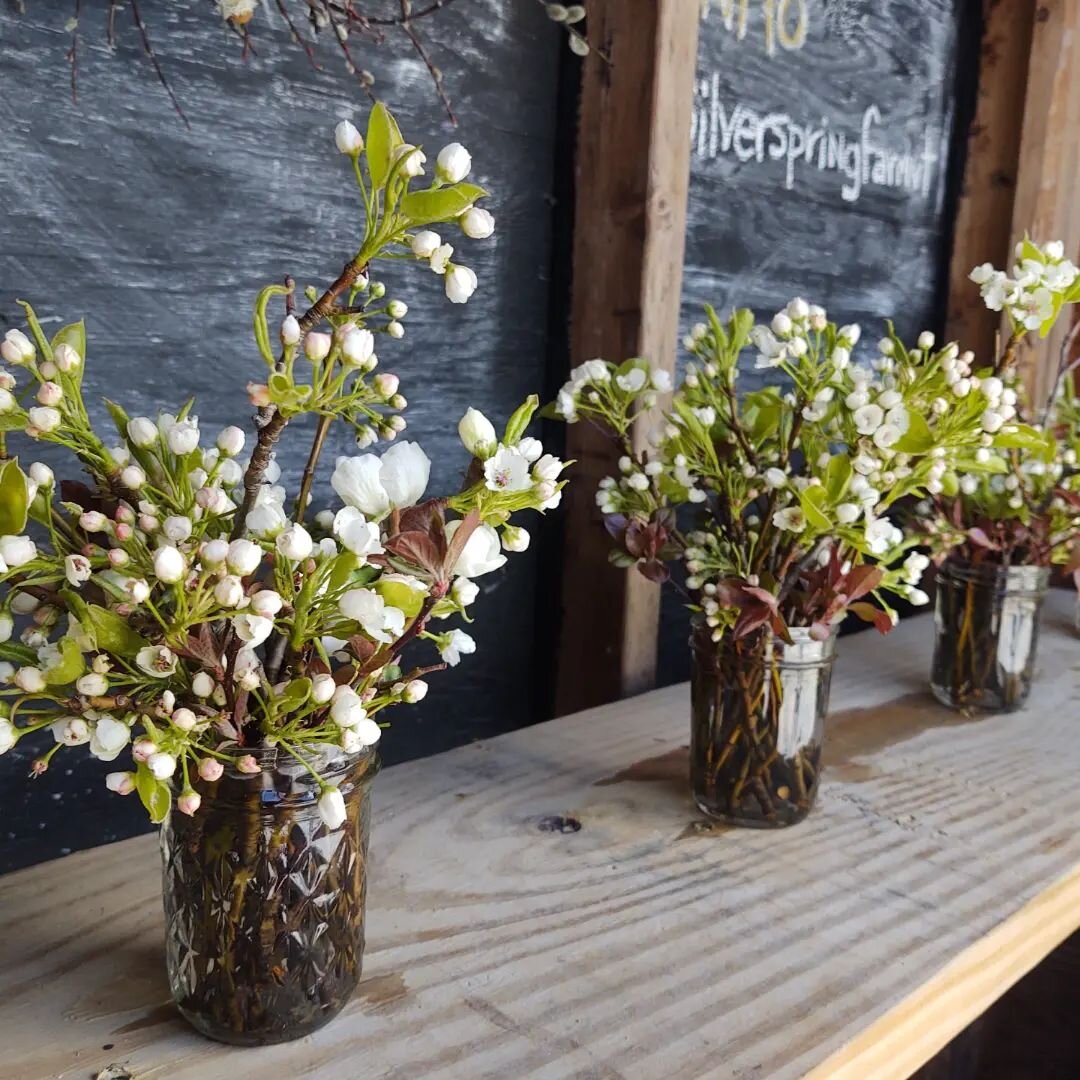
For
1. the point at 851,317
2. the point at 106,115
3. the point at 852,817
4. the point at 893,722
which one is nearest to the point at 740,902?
the point at 852,817

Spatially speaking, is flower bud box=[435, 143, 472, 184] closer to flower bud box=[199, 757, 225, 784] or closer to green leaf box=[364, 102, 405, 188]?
green leaf box=[364, 102, 405, 188]

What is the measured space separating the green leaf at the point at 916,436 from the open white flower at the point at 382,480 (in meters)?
0.42

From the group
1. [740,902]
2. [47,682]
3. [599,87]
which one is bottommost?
[740,902]

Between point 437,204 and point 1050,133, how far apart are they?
1.44m

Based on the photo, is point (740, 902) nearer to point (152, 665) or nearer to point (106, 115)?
point (152, 665)

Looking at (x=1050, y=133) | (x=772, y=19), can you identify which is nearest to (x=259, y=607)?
(x=772, y=19)

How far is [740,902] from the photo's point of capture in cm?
82

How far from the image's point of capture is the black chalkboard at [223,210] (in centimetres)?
84

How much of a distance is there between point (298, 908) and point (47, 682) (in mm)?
197

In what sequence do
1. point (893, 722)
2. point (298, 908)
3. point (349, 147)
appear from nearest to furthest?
point (349, 147) < point (298, 908) < point (893, 722)

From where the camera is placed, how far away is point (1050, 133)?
1.61m

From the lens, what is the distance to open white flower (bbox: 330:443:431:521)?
0.55 meters

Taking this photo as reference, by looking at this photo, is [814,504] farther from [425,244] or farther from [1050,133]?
[1050,133]

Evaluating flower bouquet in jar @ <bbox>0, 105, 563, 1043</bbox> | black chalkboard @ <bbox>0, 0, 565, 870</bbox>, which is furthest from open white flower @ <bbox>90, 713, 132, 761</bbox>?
black chalkboard @ <bbox>0, 0, 565, 870</bbox>
